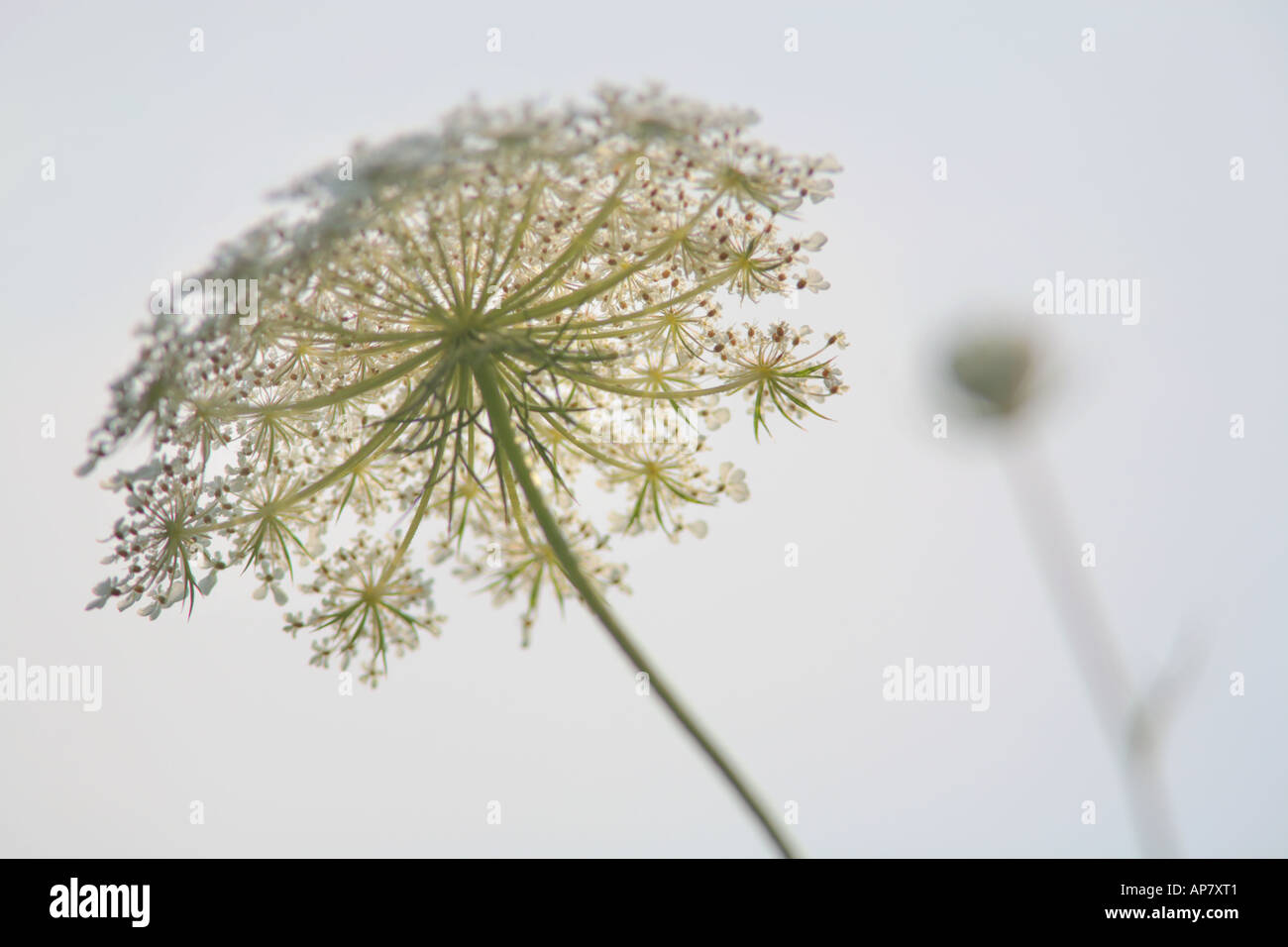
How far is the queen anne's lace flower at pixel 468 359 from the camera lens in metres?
2.24

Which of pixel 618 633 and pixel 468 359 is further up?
pixel 468 359

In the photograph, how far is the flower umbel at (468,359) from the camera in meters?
2.24

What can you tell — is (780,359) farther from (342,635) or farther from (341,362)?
(342,635)

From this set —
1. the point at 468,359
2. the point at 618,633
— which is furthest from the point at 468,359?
the point at 618,633

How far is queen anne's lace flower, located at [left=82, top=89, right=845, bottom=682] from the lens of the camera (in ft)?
7.36

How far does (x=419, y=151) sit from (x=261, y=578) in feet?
4.97

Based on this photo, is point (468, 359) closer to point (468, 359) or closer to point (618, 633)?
point (468, 359)

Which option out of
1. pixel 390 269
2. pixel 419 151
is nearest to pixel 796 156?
pixel 419 151

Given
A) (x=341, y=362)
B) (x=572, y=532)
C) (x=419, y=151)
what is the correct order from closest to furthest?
(x=419, y=151) → (x=341, y=362) → (x=572, y=532)

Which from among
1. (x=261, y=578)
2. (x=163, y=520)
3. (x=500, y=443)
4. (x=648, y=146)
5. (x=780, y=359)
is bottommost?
(x=261, y=578)

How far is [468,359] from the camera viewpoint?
2.46m

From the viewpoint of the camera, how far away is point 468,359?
2463 mm

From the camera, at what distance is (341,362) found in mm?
2699

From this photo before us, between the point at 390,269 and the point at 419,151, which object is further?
the point at 390,269
